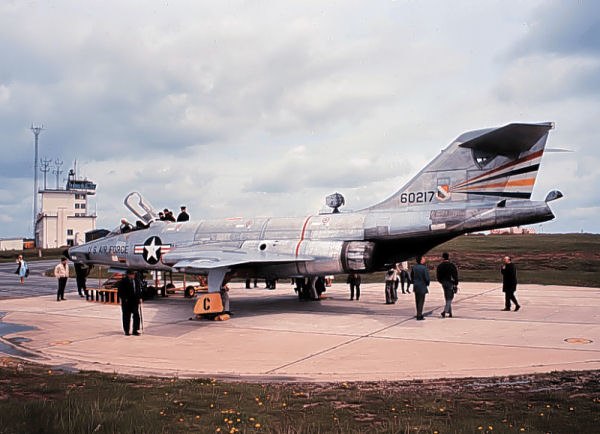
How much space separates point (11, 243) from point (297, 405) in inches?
3904

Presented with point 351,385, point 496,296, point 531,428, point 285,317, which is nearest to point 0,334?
point 285,317

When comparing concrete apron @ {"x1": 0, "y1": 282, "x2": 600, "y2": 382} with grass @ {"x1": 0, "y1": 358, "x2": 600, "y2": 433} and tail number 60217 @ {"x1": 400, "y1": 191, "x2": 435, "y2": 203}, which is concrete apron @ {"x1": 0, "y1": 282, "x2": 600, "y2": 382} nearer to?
grass @ {"x1": 0, "y1": 358, "x2": 600, "y2": 433}

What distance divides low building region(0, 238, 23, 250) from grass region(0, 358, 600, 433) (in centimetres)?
9372

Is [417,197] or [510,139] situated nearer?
[510,139]

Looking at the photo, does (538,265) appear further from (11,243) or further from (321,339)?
(11,243)

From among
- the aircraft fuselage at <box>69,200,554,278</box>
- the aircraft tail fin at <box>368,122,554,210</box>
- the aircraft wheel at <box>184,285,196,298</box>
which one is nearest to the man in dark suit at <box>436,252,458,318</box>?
the aircraft fuselage at <box>69,200,554,278</box>

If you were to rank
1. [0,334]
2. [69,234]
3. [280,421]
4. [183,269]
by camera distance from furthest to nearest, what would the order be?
1. [69,234]
2. [183,269]
3. [0,334]
4. [280,421]

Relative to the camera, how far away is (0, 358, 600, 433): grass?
5.09 metres

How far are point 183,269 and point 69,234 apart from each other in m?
67.6

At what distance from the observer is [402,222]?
1469 cm

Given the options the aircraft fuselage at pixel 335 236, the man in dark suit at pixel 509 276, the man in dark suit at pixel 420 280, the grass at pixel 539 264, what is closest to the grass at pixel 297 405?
the man in dark suit at pixel 420 280

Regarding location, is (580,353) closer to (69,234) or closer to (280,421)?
(280,421)

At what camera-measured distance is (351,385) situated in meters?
7.35

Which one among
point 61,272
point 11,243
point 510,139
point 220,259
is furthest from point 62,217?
point 510,139
